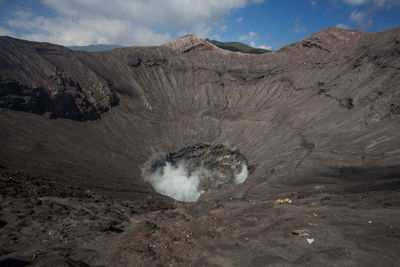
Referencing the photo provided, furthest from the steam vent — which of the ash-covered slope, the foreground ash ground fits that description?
the ash-covered slope

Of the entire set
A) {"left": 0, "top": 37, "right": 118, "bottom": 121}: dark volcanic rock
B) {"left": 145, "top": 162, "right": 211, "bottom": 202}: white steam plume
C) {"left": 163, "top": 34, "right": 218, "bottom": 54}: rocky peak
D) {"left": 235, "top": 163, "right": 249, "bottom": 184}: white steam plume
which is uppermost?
{"left": 163, "top": 34, "right": 218, "bottom": 54}: rocky peak

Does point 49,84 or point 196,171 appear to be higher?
point 49,84

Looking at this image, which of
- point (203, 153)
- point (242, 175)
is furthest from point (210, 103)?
point (242, 175)

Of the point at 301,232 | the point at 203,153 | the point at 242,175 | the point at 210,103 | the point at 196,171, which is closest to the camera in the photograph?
the point at 301,232

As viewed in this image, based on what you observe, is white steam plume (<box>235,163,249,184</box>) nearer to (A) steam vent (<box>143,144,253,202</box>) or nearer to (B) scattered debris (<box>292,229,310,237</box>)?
(A) steam vent (<box>143,144,253,202</box>)

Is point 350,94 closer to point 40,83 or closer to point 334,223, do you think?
point 334,223

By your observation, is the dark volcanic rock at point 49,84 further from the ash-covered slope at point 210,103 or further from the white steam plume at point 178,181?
the white steam plume at point 178,181

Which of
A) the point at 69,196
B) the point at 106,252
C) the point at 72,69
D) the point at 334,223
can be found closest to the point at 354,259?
the point at 334,223

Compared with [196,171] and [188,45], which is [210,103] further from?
[188,45]
